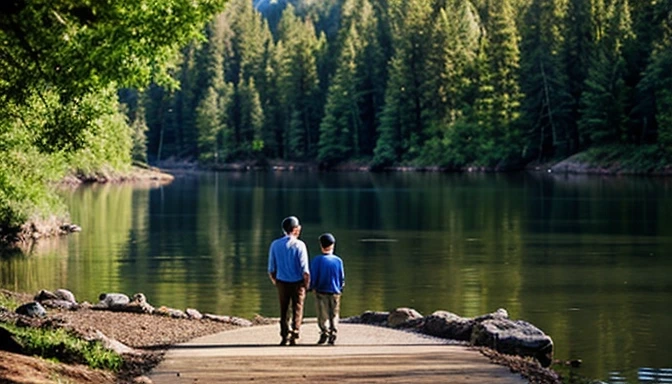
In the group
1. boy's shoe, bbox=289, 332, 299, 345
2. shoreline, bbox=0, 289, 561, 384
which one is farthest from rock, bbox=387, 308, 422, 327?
boy's shoe, bbox=289, 332, 299, 345

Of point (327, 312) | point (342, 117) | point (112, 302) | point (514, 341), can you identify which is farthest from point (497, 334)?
point (342, 117)

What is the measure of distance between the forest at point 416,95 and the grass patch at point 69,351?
9910 mm

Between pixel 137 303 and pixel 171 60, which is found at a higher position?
pixel 171 60

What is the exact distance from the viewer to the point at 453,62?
120m

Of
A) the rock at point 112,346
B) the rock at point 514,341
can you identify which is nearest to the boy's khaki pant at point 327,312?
the rock at point 514,341

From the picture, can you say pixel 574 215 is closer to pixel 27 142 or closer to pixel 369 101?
pixel 27 142

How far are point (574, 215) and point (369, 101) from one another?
8721 cm

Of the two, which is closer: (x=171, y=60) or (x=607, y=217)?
(x=171, y=60)

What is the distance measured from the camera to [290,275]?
1617 cm

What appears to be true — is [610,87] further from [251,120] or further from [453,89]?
[251,120]

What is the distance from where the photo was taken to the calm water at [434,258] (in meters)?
24.3

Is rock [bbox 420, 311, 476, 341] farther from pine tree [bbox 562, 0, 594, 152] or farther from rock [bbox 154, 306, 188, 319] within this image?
pine tree [bbox 562, 0, 594, 152]

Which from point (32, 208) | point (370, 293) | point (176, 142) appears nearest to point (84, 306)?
point (370, 293)

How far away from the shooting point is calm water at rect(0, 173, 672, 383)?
2430 centimetres
